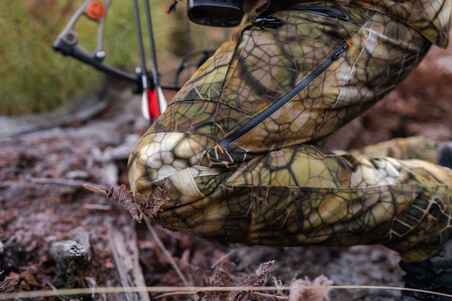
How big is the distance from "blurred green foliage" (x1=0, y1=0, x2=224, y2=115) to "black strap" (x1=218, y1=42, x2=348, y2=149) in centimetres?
159

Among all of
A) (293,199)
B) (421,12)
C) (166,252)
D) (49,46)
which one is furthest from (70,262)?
(49,46)

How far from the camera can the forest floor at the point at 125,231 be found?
1583 millimetres

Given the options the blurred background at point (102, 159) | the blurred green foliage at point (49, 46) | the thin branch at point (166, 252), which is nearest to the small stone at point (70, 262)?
the blurred background at point (102, 159)

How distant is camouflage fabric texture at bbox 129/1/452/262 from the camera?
135cm

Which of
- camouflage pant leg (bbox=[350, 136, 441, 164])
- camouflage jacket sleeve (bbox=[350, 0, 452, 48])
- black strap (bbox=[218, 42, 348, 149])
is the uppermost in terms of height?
camouflage jacket sleeve (bbox=[350, 0, 452, 48])

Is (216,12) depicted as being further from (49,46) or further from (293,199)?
(49,46)

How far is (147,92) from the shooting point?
1.82 metres

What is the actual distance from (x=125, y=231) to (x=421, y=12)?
1212 mm

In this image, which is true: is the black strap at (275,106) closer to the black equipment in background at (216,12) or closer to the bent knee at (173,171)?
the bent knee at (173,171)

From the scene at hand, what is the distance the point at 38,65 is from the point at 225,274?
6.36ft

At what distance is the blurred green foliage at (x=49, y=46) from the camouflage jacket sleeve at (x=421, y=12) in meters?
1.56

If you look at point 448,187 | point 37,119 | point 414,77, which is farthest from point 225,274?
point 37,119

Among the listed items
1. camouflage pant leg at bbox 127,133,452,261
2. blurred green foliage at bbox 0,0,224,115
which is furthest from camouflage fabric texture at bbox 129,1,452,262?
blurred green foliage at bbox 0,0,224,115

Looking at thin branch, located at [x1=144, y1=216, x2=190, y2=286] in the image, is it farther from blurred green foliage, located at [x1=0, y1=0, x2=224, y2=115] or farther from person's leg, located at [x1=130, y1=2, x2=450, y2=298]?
blurred green foliage, located at [x1=0, y1=0, x2=224, y2=115]
